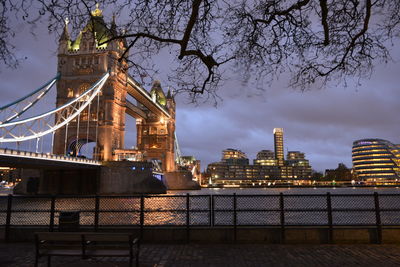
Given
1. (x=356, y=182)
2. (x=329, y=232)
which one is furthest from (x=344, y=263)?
(x=356, y=182)

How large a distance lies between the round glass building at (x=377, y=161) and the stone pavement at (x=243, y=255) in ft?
582

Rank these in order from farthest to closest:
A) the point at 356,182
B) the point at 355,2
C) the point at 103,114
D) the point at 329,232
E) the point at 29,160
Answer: the point at 356,182 < the point at 103,114 < the point at 29,160 < the point at 329,232 < the point at 355,2

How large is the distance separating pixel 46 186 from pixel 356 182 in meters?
157

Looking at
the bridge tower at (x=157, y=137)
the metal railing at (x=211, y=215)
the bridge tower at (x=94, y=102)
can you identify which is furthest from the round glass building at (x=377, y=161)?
the metal railing at (x=211, y=215)

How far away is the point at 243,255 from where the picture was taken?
24.9 ft

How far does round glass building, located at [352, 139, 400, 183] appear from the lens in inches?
6511

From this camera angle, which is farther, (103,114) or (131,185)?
(103,114)

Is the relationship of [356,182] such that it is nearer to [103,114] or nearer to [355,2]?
[103,114]

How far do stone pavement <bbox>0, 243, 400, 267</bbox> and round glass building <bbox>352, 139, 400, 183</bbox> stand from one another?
177 meters

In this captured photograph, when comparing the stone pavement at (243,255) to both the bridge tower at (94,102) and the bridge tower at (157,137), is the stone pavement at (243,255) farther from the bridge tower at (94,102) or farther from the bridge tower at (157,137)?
the bridge tower at (157,137)

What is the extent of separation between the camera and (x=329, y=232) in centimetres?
901

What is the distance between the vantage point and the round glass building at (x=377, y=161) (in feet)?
543

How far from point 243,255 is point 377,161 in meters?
184

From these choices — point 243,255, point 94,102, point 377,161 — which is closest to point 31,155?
point 94,102
